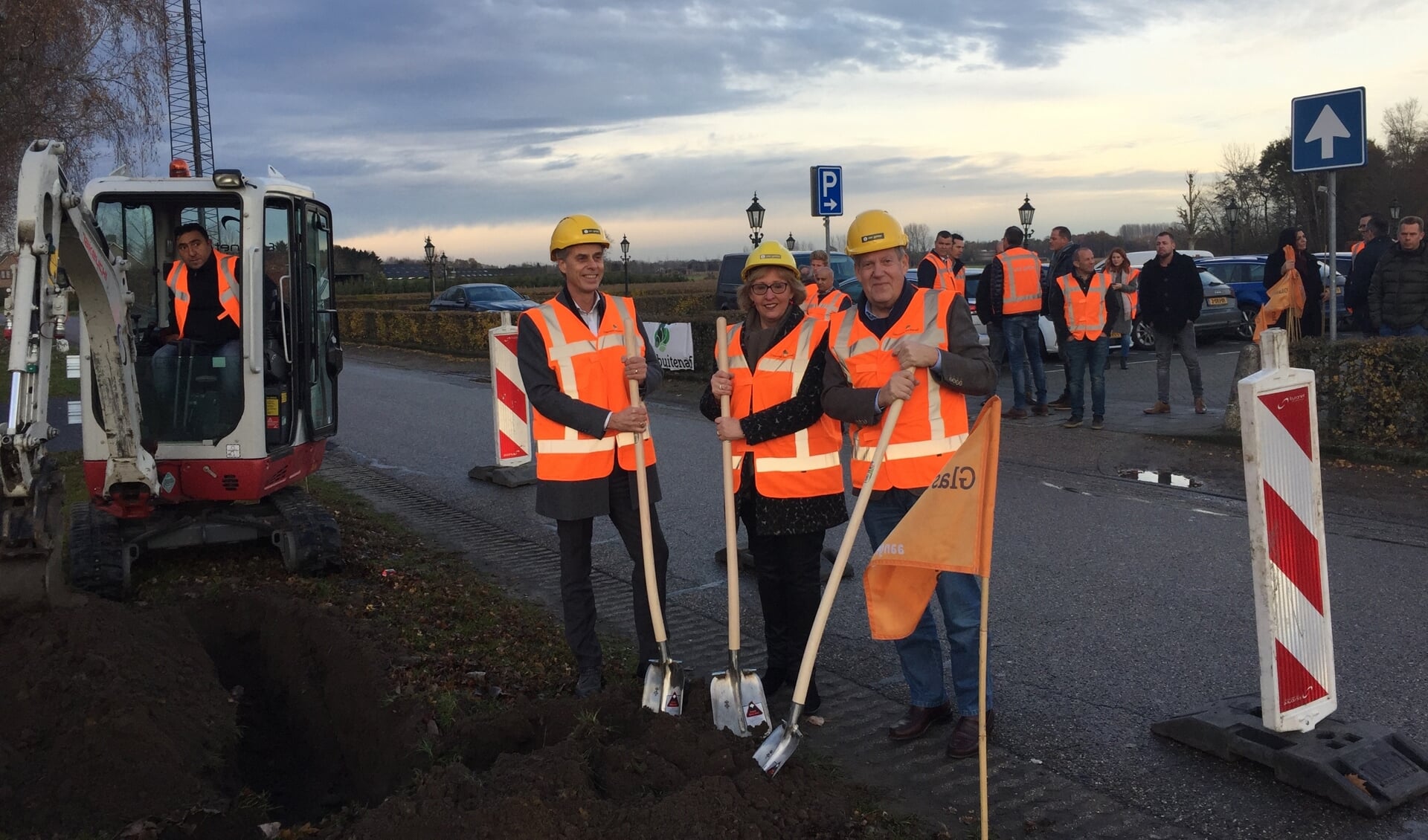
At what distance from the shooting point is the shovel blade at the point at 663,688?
15.0ft

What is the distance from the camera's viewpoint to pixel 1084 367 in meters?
12.9

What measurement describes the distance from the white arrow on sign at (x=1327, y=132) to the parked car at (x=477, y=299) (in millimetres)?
24096

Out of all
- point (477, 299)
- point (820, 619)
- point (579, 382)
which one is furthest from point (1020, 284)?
point (477, 299)

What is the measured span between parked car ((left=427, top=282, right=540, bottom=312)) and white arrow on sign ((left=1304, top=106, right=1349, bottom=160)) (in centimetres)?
2410

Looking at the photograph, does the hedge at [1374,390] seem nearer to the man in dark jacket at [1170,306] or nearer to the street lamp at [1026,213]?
the man in dark jacket at [1170,306]

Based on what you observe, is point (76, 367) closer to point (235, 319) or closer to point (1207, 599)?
point (235, 319)

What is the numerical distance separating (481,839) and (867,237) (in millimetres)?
2551

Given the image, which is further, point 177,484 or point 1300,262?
point 1300,262

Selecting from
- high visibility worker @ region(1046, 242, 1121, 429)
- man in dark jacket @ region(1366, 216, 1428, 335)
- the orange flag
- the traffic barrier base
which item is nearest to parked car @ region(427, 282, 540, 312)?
high visibility worker @ region(1046, 242, 1121, 429)

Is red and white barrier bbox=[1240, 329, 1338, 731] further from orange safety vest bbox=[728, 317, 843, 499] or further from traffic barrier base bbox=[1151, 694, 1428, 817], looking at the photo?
orange safety vest bbox=[728, 317, 843, 499]

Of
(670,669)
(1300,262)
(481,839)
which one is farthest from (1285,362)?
(1300,262)

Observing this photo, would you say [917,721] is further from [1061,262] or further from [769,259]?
[1061,262]

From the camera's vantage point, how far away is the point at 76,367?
7.00 metres

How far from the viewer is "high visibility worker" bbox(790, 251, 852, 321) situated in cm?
538
